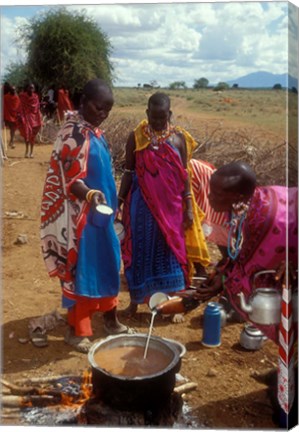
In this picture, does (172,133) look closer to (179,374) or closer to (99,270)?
(99,270)

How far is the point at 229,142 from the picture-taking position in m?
4.29

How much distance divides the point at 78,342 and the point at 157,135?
53.6 inches

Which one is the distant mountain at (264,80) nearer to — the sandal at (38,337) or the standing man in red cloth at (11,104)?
the standing man in red cloth at (11,104)

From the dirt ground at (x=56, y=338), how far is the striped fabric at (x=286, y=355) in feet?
0.52

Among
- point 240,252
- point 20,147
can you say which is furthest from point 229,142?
point 20,147

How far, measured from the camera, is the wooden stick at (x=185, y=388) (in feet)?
13.5

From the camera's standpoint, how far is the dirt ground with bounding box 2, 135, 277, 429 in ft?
13.5

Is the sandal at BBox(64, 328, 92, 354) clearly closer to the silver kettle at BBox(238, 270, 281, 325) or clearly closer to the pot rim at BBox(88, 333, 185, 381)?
the pot rim at BBox(88, 333, 185, 381)

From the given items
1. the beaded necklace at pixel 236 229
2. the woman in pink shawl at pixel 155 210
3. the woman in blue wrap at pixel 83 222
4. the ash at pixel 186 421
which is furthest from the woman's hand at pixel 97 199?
the ash at pixel 186 421

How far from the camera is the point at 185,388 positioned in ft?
13.6

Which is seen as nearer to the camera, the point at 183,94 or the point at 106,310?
the point at 183,94

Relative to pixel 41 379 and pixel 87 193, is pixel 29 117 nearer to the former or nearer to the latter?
pixel 87 193

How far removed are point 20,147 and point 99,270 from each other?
0.93 metres

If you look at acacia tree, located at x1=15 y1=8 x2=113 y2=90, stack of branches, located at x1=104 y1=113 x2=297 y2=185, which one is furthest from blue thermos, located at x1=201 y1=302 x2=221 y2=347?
acacia tree, located at x1=15 y1=8 x2=113 y2=90
